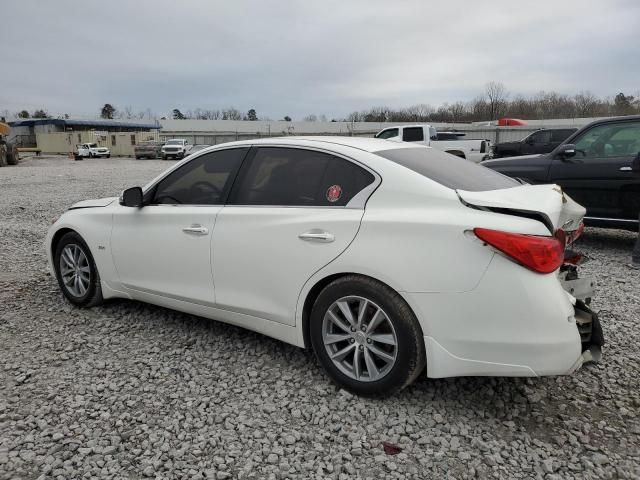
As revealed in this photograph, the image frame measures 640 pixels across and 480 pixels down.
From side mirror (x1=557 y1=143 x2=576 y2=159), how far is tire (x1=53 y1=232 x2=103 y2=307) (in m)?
6.16

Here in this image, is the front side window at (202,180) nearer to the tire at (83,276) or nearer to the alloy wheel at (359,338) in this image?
the tire at (83,276)

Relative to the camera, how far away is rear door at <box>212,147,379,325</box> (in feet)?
9.77

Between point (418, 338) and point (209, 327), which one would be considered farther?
point (209, 327)

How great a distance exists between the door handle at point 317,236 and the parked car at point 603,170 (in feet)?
16.4

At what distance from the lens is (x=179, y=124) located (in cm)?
8481

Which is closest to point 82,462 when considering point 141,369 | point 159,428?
point 159,428

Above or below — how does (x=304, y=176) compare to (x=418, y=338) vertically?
above

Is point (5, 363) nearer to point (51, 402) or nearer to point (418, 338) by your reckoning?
point (51, 402)

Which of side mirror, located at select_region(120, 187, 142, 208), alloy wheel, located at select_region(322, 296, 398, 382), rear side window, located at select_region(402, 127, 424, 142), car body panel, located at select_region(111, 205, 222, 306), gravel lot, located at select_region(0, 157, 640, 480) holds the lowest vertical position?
gravel lot, located at select_region(0, 157, 640, 480)

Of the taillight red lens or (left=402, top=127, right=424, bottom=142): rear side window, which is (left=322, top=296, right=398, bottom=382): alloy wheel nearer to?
the taillight red lens

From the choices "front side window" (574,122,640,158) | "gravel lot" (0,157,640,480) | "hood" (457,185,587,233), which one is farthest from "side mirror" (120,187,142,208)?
"front side window" (574,122,640,158)

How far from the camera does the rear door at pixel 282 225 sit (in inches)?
117

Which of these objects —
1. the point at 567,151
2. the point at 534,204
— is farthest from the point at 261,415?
the point at 567,151

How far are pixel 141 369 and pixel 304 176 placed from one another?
174 cm
